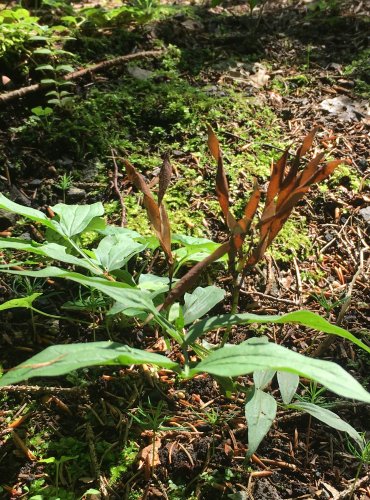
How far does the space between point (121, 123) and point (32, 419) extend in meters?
1.94

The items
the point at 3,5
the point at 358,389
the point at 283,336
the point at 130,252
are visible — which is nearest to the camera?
Result: the point at 358,389

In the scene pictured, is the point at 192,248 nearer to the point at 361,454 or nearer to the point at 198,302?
the point at 198,302

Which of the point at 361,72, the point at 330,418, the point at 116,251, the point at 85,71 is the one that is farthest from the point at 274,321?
the point at 361,72

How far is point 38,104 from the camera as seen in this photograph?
9.36 ft

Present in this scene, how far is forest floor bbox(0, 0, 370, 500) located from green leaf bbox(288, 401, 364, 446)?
0.13 meters

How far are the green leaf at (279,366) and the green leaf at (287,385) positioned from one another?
1.26 feet

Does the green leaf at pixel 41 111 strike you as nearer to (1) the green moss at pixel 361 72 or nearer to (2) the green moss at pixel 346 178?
(2) the green moss at pixel 346 178

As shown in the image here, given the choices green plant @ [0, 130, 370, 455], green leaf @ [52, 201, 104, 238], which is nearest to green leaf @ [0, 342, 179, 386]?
green plant @ [0, 130, 370, 455]

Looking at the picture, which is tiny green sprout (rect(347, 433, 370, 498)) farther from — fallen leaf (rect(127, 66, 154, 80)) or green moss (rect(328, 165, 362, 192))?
fallen leaf (rect(127, 66, 154, 80))

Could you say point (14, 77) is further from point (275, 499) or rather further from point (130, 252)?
point (275, 499)

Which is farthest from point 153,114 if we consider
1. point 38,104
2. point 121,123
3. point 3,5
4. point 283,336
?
point 3,5

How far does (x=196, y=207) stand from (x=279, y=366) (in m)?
1.55

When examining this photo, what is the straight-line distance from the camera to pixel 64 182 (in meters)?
2.32

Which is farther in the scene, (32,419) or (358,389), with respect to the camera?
(32,419)
